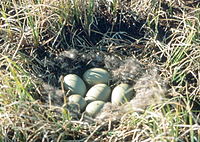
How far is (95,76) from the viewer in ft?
9.45

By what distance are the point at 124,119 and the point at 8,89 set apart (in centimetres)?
62

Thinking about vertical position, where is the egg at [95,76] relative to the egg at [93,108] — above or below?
above

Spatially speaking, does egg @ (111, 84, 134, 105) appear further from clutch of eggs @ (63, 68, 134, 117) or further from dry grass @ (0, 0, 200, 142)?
dry grass @ (0, 0, 200, 142)

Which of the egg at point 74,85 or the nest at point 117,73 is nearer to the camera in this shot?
the nest at point 117,73

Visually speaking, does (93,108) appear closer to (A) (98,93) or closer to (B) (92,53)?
(A) (98,93)

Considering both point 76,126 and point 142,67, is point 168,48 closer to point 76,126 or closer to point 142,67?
point 142,67

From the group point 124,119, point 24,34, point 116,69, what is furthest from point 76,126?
point 24,34

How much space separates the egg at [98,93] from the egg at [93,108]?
6 centimetres

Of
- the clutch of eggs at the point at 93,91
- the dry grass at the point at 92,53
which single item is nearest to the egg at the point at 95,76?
the clutch of eggs at the point at 93,91

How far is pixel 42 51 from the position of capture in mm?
3051

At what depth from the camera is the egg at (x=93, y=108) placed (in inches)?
106

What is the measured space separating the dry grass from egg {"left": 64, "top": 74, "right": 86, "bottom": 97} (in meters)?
0.10

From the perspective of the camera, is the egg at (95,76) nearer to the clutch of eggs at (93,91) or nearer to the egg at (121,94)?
the clutch of eggs at (93,91)

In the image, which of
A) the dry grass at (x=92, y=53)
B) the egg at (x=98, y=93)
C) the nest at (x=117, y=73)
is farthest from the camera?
the egg at (x=98, y=93)
